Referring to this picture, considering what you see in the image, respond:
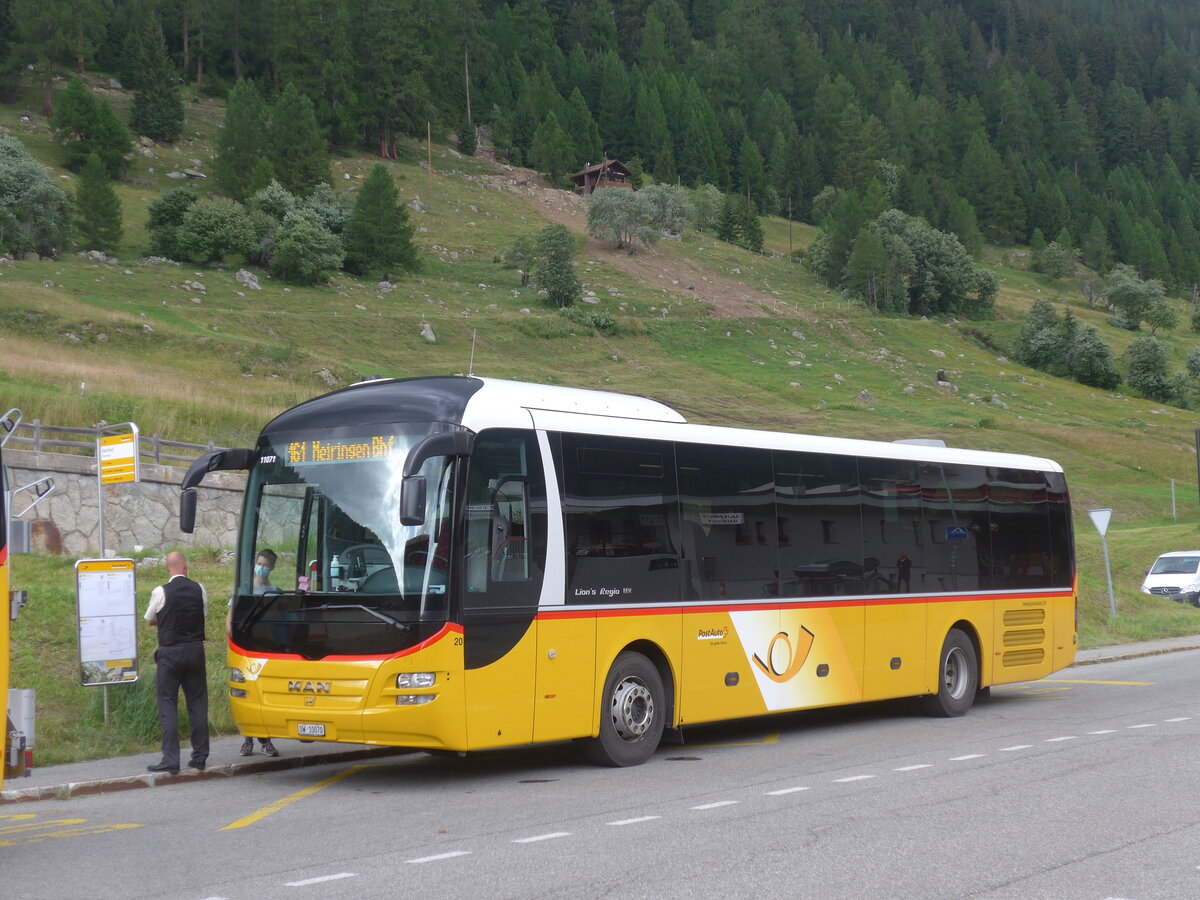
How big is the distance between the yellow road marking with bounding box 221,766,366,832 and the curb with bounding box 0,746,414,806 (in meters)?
0.48

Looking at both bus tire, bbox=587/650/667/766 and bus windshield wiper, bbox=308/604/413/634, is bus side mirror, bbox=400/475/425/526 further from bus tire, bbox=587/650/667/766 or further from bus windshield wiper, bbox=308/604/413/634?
bus tire, bbox=587/650/667/766

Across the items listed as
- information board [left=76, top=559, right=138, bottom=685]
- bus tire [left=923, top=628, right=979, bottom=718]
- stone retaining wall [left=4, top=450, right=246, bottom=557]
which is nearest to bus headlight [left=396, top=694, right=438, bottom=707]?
information board [left=76, top=559, right=138, bottom=685]

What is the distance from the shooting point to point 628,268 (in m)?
98.2

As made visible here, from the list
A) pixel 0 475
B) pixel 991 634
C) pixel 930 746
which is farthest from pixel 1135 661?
pixel 0 475

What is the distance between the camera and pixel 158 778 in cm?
1086

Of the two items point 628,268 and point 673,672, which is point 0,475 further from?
point 628,268

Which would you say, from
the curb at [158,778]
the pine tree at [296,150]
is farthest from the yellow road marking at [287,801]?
the pine tree at [296,150]

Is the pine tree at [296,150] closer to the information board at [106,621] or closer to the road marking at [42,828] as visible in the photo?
the information board at [106,621]

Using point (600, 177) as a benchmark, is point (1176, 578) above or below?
below

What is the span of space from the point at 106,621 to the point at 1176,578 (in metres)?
30.6

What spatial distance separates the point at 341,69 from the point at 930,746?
381 feet

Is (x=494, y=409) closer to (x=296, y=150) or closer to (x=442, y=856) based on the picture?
(x=442, y=856)

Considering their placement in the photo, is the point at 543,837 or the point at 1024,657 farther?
the point at 1024,657

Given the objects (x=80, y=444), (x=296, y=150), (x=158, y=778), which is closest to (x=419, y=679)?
(x=158, y=778)
